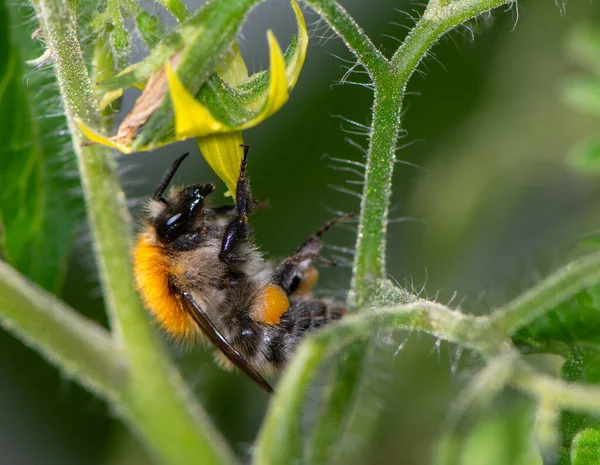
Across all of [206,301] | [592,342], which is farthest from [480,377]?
[206,301]

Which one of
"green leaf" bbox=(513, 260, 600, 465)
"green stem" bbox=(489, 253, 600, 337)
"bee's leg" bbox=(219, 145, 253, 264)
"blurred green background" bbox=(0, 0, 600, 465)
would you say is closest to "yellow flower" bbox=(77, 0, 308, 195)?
"bee's leg" bbox=(219, 145, 253, 264)

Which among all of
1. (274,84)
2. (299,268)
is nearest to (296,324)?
(299,268)

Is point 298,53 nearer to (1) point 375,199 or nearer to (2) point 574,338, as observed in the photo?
(1) point 375,199

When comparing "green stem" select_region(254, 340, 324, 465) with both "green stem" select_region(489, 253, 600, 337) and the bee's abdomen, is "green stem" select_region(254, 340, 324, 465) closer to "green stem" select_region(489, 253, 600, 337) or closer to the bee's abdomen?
"green stem" select_region(489, 253, 600, 337)

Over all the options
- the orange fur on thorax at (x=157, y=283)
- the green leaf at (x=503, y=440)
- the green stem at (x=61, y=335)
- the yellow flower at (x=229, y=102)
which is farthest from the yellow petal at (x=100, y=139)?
the green leaf at (x=503, y=440)

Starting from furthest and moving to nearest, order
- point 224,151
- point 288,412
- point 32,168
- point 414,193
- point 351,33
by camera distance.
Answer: point 414,193, point 32,168, point 224,151, point 351,33, point 288,412

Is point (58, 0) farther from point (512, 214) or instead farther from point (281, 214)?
point (512, 214)

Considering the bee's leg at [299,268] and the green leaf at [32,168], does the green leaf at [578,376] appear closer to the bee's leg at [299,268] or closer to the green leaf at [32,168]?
the bee's leg at [299,268]
